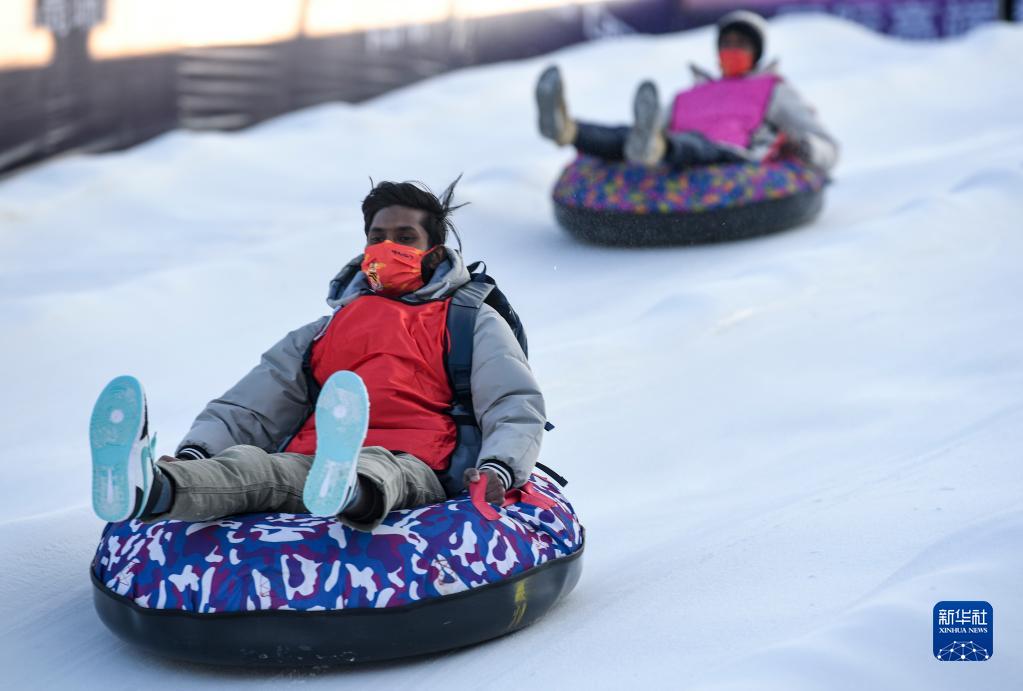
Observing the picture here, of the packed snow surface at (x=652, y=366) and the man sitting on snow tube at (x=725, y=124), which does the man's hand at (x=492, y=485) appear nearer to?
the packed snow surface at (x=652, y=366)

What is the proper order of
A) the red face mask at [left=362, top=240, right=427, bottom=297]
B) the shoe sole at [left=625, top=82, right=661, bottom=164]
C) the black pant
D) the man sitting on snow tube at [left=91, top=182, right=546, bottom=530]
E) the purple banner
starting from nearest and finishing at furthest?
the man sitting on snow tube at [left=91, top=182, right=546, bottom=530] < the red face mask at [left=362, top=240, right=427, bottom=297] < the shoe sole at [left=625, top=82, right=661, bottom=164] < the black pant < the purple banner

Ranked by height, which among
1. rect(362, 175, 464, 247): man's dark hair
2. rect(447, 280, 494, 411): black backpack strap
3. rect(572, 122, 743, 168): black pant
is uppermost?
rect(362, 175, 464, 247): man's dark hair

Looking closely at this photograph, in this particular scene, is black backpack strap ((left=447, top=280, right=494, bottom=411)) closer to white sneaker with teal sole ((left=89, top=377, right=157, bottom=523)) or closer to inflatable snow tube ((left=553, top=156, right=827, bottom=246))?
white sneaker with teal sole ((left=89, top=377, right=157, bottom=523))

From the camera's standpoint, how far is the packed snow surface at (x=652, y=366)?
2627 millimetres

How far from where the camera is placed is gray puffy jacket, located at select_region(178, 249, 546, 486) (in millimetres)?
2746

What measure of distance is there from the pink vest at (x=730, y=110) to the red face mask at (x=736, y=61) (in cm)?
9

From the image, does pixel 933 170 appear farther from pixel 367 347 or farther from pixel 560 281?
pixel 367 347

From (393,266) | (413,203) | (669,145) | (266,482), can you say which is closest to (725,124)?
(669,145)

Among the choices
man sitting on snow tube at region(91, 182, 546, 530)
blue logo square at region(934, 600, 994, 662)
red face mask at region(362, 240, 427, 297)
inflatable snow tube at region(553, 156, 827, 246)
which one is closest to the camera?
blue logo square at region(934, 600, 994, 662)

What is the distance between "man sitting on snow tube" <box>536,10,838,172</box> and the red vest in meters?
3.15

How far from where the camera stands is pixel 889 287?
215 inches

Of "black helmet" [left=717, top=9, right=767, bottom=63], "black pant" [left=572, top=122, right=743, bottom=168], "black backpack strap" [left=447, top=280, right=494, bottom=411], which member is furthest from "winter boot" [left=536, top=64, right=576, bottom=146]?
"black backpack strap" [left=447, top=280, right=494, bottom=411]

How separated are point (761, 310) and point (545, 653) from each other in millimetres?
2728

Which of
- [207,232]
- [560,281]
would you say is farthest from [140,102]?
[560,281]
